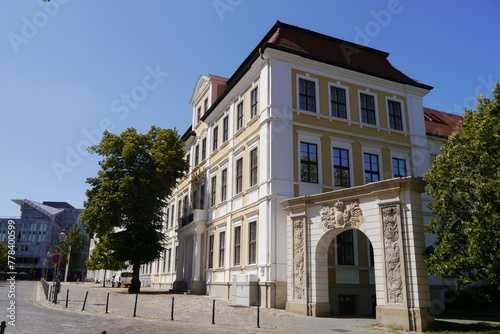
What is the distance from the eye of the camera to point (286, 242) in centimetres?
2145

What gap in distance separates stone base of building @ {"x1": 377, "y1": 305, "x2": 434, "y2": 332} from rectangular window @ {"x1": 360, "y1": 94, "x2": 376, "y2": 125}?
47.5 ft

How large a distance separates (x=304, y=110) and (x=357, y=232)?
765 cm

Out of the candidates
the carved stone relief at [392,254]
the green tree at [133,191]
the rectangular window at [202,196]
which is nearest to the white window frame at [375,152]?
the carved stone relief at [392,254]

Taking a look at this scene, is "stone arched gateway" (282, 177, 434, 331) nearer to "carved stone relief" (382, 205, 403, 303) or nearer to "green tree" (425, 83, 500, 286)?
"carved stone relief" (382, 205, 403, 303)

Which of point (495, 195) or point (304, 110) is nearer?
point (495, 195)

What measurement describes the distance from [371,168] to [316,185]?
15.0 feet

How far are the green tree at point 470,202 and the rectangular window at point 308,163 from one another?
8.31 m

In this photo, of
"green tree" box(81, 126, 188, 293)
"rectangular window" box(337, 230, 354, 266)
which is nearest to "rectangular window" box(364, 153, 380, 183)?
"rectangular window" box(337, 230, 354, 266)

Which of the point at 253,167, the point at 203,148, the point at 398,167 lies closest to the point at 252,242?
the point at 253,167

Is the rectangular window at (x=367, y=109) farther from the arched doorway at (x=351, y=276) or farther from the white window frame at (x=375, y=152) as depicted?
the arched doorway at (x=351, y=276)

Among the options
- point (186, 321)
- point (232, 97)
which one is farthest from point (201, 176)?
point (186, 321)

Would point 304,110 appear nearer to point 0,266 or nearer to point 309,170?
point 309,170

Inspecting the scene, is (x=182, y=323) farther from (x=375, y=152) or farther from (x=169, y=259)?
(x=169, y=259)

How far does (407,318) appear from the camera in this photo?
1388 cm
